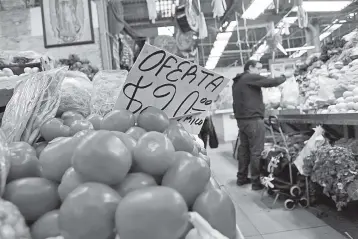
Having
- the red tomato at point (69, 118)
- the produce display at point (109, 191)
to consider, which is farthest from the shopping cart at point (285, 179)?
the produce display at point (109, 191)

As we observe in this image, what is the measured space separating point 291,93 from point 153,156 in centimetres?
505

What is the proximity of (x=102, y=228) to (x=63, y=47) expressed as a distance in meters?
4.56

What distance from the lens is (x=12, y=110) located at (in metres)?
1.51

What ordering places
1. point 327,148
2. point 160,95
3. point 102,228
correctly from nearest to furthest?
point 102,228
point 160,95
point 327,148

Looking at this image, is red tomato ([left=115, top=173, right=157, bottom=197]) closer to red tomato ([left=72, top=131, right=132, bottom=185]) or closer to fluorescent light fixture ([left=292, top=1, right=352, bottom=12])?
red tomato ([left=72, top=131, right=132, bottom=185])

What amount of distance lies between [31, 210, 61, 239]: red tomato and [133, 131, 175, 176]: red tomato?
0.25 metres

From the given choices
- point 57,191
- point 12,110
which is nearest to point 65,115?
point 12,110

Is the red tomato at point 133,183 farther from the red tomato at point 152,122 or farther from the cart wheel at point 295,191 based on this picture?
the cart wheel at point 295,191

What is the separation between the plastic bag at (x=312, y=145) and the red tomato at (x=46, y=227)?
10.6 ft

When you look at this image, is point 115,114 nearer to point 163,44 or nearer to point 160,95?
point 160,95

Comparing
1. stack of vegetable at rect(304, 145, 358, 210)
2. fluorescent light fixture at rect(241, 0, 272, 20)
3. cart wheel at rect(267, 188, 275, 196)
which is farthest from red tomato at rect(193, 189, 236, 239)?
fluorescent light fixture at rect(241, 0, 272, 20)

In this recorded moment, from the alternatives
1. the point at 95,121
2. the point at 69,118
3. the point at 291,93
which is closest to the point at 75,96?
the point at 69,118

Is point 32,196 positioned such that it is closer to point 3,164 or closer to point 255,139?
point 3,164

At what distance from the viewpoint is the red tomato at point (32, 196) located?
936 millimetres
